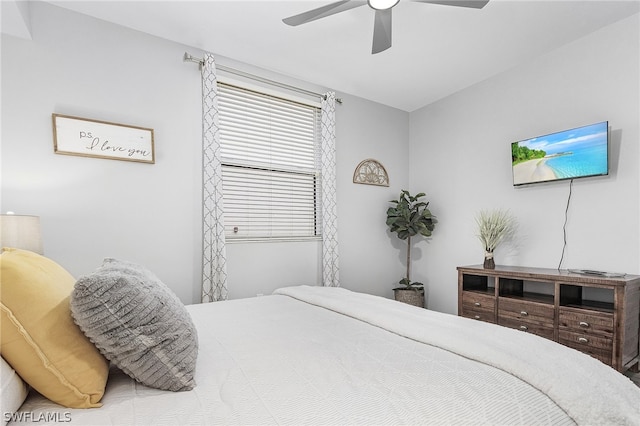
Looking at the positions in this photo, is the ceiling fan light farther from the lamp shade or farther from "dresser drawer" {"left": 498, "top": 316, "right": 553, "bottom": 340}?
"dresser drawer" {"left": 498, "top": 316, "right": 553, "bottom": 340}

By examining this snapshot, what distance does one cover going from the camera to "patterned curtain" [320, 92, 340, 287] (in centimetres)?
342

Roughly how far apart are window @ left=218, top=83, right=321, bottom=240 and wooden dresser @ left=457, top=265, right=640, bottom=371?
175cm

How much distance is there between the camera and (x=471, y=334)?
1.24 meters

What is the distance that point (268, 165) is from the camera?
10.5ft

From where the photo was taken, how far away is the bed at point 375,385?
0.77 metres

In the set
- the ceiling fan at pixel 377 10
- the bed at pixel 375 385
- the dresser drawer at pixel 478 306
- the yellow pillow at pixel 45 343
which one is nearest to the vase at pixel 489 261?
the dresser drawer at pixel 478 306

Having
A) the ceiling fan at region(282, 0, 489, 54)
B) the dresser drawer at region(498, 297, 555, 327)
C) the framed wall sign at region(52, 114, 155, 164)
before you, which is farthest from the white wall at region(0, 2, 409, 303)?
the dresser drawer at region(498, 297, 555, 327)

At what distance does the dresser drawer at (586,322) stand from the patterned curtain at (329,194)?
6.28 ft

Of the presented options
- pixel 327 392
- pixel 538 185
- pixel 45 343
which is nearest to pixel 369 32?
pixel 538 185

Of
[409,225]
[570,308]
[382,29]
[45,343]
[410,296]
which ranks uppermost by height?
[382,29]

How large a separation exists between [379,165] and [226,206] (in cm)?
197

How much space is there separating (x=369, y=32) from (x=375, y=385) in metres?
2.61

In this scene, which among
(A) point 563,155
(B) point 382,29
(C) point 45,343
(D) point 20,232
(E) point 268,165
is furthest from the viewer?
(E) point 268,165

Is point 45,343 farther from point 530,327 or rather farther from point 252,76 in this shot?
point 530,327
